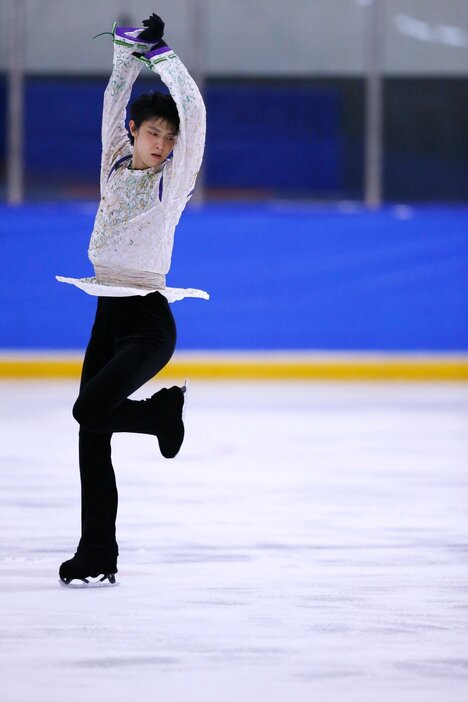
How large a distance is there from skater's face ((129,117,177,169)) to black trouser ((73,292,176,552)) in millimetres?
358

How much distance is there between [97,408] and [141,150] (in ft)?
2.21

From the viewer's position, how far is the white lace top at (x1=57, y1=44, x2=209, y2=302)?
3.81 m

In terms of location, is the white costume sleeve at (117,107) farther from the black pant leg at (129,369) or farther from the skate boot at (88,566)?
the skate boot at (88,566)

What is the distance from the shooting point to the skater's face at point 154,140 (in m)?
3.84

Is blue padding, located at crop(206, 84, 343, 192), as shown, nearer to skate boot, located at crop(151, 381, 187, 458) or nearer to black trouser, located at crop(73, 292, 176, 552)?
black trouser, located at crop(73, 292, 176, 552)

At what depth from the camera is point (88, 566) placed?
3900 mm

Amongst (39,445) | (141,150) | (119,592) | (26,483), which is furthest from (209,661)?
(39,445)

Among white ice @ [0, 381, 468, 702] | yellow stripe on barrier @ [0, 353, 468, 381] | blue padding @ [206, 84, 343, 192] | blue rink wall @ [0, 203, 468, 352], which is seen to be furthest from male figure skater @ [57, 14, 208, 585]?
blue rink wall @ [0, 203, 468, 352]

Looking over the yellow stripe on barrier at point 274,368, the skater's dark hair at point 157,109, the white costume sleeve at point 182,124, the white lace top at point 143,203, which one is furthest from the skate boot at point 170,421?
the yellow stripe on barrier at point 274,368

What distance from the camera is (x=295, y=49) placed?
1093 cm

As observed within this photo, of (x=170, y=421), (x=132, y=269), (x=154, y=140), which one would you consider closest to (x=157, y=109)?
(x=154, y=140)

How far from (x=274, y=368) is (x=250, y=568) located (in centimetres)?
658

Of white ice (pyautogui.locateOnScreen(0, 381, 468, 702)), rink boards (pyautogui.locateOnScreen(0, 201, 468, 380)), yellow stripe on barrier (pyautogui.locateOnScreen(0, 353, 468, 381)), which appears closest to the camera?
white ice (pyautogui.locateOnScreen(0, 381, 468, 702))

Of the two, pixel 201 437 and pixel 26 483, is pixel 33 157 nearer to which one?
pixel 201 437
